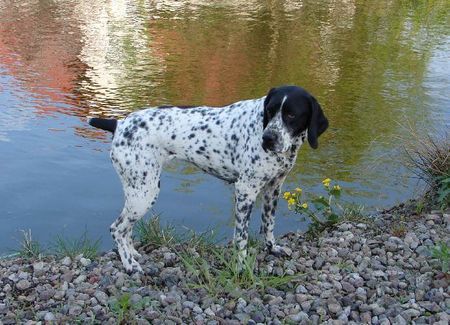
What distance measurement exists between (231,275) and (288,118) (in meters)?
1.22

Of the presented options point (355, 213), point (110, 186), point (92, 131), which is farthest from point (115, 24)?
point (355, 213)

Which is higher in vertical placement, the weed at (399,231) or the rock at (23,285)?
the rock at (23,285)

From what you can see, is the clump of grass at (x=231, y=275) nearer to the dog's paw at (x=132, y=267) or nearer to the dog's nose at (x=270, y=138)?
the dog's paw at (x=132, y=267)

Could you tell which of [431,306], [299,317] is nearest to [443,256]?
[431,306]

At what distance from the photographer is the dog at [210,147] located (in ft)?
15.3

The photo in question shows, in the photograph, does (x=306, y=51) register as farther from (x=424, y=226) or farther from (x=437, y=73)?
(x=424, y=226)

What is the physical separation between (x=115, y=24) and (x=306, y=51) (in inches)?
186

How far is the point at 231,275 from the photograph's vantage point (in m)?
4.70

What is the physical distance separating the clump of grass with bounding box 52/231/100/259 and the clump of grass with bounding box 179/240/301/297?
2.67ft

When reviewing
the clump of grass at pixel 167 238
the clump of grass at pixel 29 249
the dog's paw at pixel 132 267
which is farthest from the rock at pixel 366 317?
the clump of grass at pixel 29 249

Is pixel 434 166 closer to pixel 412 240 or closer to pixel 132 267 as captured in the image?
pixel 412 240

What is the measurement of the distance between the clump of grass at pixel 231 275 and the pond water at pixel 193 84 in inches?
55.5

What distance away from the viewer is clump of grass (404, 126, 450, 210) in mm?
6215

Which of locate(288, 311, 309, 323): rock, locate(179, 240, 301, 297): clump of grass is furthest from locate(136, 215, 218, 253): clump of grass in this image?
locate(288, 311, 309, 323): rock
